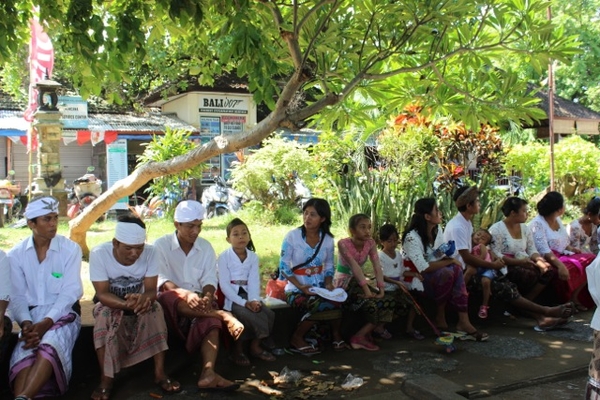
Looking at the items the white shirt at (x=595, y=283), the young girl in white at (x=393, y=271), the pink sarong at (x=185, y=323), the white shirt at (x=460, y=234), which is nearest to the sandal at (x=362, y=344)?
the young girl in white at (x=393, y=271)

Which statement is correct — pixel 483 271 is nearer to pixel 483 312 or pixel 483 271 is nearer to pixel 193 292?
pixel 483 312

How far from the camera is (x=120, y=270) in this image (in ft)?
14.6

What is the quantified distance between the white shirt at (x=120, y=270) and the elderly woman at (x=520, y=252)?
3.71m

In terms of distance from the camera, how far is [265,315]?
193 inches

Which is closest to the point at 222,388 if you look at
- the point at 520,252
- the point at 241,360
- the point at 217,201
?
the point at 241,360

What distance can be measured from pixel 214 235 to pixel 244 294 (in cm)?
665

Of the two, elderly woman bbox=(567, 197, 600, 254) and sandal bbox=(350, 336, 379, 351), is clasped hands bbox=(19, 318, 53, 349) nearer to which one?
sandal bbox=(350, 336, 379, 351)

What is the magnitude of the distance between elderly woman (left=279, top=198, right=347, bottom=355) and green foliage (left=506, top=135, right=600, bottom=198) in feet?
34.5

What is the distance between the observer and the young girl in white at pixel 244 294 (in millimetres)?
4867

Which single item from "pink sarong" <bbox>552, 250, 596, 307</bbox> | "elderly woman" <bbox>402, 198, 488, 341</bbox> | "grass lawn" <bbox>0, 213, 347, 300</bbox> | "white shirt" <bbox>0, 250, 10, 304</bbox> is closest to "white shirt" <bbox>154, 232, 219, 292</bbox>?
"white shirt" <bbox>0, 250, 10, 304</bbox>

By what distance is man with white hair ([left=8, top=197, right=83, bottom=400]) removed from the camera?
389 centimetres

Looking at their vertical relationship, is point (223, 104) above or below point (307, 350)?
above

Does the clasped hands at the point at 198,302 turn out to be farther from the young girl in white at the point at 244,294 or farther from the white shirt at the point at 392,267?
the white shirt at the point at 392,267

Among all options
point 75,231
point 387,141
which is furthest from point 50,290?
point 387,141
